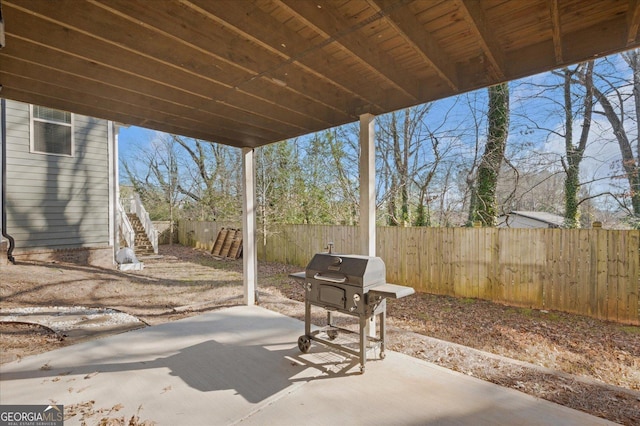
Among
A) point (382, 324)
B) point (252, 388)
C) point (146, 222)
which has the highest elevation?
point (146, 222)

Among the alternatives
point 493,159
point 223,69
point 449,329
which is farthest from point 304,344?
point 493,159

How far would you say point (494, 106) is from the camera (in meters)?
7.10

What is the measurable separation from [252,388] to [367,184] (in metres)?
2.24

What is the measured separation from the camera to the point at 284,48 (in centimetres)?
226

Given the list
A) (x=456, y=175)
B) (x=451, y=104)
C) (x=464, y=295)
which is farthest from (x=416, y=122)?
(x=464, y=295)

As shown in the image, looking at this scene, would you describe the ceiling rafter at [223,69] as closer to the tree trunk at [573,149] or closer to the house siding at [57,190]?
the tree trunk at [573,149]

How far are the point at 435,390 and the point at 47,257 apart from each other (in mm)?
8222

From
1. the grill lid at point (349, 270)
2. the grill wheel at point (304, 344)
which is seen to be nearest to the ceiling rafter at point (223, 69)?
the grill lid at point (349, 270)

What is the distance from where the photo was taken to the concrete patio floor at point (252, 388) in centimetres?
221

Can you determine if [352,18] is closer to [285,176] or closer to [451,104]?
[451,104]

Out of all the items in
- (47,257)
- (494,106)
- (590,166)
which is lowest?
(47,257)

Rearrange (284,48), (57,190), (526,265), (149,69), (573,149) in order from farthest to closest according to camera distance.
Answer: (57,190)
(573,149)
(526,265)
(149,69)
(284,48)

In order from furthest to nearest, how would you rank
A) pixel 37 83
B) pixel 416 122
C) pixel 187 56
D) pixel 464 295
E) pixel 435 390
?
pixel 416 122, pixel 464 295, pixel 37 83, pixel 435 390, pixel 187 56

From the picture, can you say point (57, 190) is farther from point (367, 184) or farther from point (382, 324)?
point (382, 324)
